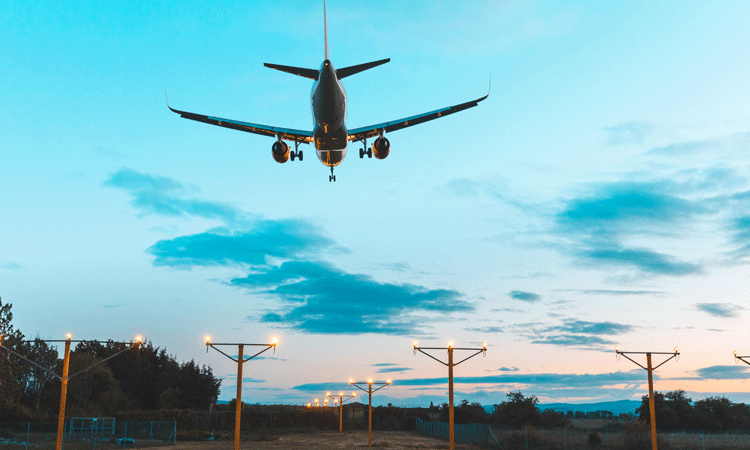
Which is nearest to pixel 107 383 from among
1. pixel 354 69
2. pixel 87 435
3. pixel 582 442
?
pixel 87 435

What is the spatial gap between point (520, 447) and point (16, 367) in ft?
166

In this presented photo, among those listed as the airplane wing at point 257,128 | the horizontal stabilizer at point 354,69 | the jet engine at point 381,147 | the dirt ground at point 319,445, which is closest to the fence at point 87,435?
the dirt ground at point 319,445

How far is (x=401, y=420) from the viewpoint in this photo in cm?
10544

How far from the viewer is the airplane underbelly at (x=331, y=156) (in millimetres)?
34344

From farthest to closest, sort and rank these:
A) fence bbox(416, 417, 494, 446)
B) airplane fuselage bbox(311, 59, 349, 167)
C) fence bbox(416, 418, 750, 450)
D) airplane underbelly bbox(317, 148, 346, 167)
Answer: fence bbox(416, 417, 494, 446) < fence bbox(416, 418, 750, 450) < airplane underbelly bbox(317, 148, 346, 167) < airplane fuselage bbox(311, 59, 349, 167)

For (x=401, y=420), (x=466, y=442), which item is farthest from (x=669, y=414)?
(x=401, y=420)

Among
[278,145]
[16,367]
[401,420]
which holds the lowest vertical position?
[401,420]

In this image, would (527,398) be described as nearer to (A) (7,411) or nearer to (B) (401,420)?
(B) (401,420)

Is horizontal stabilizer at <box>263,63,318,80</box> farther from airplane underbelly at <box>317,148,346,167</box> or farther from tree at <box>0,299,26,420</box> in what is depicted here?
tree at <box>0,299,26,420</box>

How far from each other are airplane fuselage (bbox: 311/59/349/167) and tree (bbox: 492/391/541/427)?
46.6 metres

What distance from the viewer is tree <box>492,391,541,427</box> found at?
225ft

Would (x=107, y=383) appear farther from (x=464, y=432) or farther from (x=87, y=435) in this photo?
(x=464, y=432)

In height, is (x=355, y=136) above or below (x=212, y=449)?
above

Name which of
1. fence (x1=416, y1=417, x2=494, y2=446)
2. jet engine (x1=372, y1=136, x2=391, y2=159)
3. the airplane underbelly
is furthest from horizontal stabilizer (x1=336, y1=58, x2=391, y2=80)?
fence (x1=416, y1=417, x2=494, y2=446)
